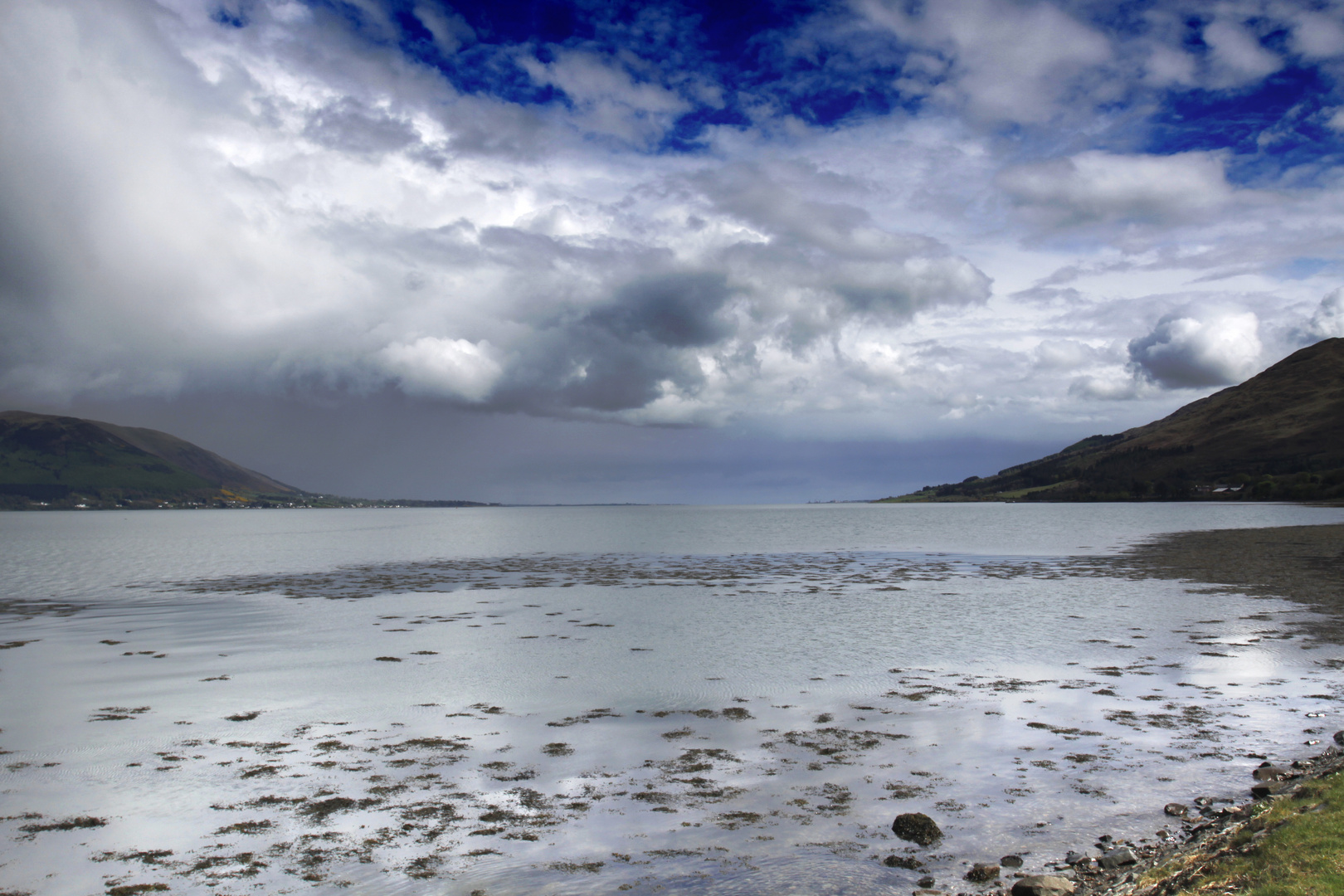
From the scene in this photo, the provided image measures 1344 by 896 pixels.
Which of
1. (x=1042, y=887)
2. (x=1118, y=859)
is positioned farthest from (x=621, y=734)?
(x=1118, y=859)

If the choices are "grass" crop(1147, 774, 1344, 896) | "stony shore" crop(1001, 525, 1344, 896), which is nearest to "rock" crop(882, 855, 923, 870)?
"stony shore" crop(1001, 525, 1344, 896)

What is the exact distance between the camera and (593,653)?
29.9 m

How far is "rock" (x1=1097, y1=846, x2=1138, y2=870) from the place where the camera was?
11.4 meters

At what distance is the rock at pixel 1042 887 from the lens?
1024cm

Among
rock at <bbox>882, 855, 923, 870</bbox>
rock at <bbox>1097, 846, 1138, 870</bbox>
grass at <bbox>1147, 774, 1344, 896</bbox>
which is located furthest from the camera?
rock at <bbox>882, 855, 923, 870</bbox>

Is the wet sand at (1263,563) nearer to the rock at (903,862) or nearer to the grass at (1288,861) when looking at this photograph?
the grass at (1288,861)

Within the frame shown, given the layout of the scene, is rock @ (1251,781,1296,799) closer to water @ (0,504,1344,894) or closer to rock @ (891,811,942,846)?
water @ (0,504,1344,894)

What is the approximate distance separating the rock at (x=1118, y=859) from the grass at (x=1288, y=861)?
1.12 meters

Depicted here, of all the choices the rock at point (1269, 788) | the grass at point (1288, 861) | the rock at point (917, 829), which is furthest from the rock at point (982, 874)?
the rock at point (1269, 788)

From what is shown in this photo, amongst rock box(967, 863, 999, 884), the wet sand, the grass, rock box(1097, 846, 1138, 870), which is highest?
the grass

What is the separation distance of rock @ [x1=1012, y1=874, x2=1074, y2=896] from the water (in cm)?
140

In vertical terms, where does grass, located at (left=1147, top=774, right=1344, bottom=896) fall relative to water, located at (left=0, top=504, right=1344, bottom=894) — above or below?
above

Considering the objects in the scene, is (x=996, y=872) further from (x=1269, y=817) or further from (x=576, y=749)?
(x=576, y=749)

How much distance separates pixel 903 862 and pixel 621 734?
892cm
